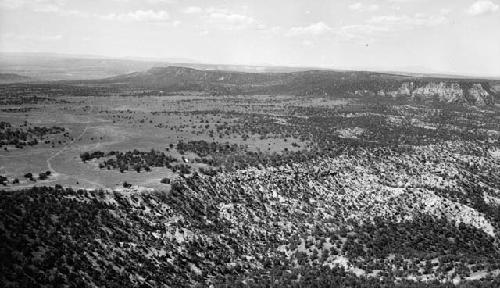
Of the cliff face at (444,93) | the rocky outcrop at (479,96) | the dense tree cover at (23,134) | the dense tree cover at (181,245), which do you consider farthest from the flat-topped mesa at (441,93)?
the dense tree cover at (23,134)

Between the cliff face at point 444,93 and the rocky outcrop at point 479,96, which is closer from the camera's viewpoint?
the cliff face at point 444,93

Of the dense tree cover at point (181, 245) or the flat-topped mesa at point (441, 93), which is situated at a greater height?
the flat-topped mesa at point (441, 93)

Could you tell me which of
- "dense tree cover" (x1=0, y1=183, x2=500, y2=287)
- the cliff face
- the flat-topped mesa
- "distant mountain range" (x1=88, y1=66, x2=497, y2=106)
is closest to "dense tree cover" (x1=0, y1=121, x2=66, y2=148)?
"dense tree cover" (x1=0, y1=183, x2=500, y2=287)

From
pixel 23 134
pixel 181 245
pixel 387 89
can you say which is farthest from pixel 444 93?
pixel 181 245

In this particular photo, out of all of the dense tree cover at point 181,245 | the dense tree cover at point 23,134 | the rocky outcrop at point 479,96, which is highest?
the rocky outcrop at point 479,96

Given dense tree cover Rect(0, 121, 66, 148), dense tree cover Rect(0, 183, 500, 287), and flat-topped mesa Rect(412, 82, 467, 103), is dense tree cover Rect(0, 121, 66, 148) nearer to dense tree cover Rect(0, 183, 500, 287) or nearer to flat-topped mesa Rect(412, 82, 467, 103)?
dense tree cover Rect(0, 183, 500, 287)

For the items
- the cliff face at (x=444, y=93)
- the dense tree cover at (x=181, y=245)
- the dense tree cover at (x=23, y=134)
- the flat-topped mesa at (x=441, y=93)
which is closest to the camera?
the dense tree cover at (x=181, y=245)

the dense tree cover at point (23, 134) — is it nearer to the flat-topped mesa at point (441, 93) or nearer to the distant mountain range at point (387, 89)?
the distant mountain range at point (387, 89)

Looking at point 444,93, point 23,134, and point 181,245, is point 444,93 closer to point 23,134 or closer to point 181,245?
point 23,134
